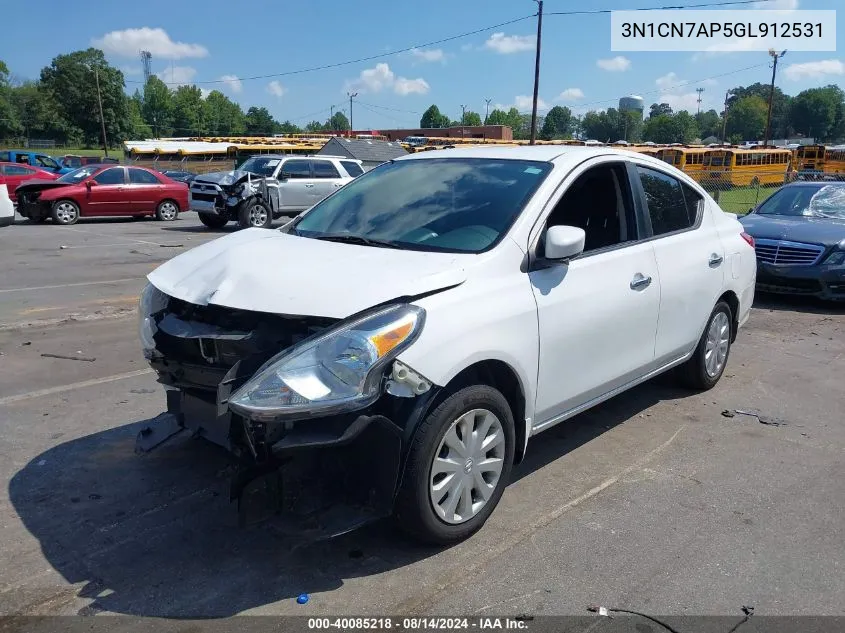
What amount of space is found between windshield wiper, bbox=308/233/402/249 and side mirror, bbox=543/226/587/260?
78 centimetres

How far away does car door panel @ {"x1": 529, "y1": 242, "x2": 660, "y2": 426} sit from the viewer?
371 centimetres

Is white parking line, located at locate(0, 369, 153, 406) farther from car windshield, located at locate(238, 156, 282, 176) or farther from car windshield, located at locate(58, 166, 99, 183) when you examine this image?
car windshield, located at locate(58, 166, 99, 183)

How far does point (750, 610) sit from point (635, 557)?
1.73ft

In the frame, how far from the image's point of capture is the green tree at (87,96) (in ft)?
A: 322

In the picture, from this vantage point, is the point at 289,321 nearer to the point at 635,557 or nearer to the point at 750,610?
the point at 635,557

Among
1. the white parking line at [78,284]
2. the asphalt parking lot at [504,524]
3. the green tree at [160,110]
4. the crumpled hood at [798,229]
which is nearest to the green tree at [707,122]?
the green tree at [160,110]

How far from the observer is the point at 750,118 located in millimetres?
119000

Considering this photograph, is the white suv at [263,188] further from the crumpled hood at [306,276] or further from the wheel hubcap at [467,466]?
the wheel hubcap at [467,466]

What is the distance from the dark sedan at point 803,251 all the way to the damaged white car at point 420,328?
5.29m

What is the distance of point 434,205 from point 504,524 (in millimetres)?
1785

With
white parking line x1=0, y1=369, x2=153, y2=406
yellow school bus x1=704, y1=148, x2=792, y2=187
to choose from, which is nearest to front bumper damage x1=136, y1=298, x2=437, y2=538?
white parking line x1=0, y1=369, x2=153, y2=406

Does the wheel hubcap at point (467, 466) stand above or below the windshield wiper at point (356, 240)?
below

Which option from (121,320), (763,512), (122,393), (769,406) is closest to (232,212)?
(121,320)

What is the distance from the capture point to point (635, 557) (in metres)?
3.32
